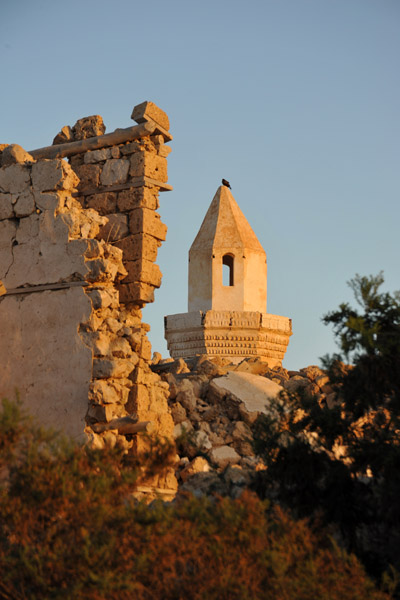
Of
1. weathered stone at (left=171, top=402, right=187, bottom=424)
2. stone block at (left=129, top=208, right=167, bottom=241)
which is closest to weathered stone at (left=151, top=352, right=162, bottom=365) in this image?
weathered stone at (left=171, top=402, right=187, bottom=424)

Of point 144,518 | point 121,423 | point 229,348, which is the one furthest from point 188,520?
point 229,348

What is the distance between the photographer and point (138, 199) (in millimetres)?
10547

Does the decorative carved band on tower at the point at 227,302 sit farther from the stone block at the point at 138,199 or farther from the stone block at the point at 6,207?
the stone block at the point at 6,207

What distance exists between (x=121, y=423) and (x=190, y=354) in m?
6.00

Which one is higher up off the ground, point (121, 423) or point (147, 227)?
point (147, 227)

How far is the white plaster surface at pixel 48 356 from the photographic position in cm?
895

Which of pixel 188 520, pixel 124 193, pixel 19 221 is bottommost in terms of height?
pixel 188 520

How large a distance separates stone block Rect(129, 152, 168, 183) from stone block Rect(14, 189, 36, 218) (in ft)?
4.78

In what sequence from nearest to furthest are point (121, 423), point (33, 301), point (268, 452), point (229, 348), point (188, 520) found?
point (188, 520)
point (268, 452)
point (121, 423)
point (33, 301)
point (229, 348)

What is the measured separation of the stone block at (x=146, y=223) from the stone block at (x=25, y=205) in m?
1.36

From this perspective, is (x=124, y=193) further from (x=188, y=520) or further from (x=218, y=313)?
(x=188, y=520)

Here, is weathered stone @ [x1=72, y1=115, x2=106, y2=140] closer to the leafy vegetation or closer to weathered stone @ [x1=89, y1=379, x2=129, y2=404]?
weathered stone @ [x1=89, y1=379, x2=129, y2=404]

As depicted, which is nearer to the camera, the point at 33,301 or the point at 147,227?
the point at 33,301

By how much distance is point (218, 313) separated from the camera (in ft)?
47.4
